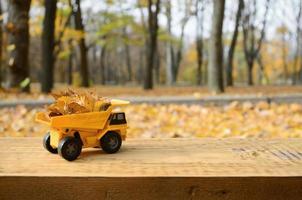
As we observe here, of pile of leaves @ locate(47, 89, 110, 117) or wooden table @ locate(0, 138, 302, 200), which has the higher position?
pile of leaves @ locate(47, 89, 110, 117)

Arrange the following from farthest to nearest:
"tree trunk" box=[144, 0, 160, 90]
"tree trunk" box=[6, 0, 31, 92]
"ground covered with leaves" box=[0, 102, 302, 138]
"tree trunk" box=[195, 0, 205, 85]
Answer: "tree trunk" box=[195, 0, 205, 85], "tree trunk" box=[144, 0, 160, 90], "tree trunk" box=[6, 0, 31, 92], "ground covered with leaves" box=[0, 102, 302, 138]

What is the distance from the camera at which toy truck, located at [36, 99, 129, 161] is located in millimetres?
1818

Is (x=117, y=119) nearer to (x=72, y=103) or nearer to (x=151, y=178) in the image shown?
(x=72, y=103)

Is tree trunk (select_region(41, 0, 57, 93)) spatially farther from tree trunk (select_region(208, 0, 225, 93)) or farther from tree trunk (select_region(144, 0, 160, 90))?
tree trunk (select_region(144, 0, 160, 90))

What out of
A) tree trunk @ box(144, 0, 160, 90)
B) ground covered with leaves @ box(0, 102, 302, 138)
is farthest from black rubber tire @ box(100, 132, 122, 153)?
tree trunk @ box(144, 0, 160, 90)

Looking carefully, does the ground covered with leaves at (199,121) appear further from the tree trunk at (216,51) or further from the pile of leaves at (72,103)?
the tree trunk at (216,51)

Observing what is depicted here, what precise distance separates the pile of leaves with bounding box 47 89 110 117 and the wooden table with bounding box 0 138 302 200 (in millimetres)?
192

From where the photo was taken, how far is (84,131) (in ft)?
6.25

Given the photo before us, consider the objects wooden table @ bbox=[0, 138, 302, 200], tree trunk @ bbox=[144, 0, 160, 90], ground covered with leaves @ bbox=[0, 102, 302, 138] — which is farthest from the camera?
tree trunk @ bbox=[144, 0, 160, 90]

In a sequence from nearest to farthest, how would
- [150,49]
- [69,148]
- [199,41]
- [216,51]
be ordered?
[69,148]
[216,51]
[150,49]
[199,41]

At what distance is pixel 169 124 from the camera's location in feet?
18.7

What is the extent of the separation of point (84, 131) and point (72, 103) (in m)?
0.13

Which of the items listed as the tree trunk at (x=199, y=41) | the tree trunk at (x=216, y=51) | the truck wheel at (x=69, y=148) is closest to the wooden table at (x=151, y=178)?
the truck wheel at (x=69, y=148)

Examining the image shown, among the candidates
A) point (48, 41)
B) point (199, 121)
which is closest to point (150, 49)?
point (48, 41)
